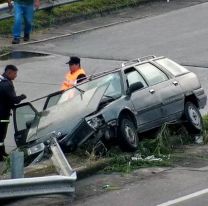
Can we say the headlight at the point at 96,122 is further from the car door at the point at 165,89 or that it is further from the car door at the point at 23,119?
the car door at the point at 165,89

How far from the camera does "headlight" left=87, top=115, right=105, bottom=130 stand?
13508 millimetres

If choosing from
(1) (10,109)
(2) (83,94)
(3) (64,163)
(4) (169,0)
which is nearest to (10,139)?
(1) (10,109)

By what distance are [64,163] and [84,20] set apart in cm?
1551

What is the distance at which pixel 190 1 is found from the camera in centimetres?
2906

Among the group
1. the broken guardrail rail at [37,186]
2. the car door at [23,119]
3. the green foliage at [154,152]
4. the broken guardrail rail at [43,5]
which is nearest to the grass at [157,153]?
the green foliage at [154,152]

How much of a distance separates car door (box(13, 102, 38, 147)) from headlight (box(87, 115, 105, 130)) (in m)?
1.06

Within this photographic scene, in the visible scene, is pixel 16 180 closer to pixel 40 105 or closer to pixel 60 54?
pixel 40 105

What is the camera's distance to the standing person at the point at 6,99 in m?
14.7

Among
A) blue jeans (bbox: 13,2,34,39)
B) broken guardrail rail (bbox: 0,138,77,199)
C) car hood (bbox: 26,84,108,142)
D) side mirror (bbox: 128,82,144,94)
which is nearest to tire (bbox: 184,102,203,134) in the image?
side mirror (bbox: 128,82,144,94)

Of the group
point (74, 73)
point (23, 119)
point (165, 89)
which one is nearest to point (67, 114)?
point (23, 119)

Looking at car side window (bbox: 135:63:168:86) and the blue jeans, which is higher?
the blue jeans

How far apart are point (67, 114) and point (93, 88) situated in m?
0.81

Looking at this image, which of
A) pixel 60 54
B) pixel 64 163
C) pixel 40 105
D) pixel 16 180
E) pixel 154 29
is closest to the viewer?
pixel 16 180

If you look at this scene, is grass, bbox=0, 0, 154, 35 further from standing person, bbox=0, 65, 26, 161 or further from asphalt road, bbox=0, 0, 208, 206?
standing person, bbox=0, 65, 26, 161
